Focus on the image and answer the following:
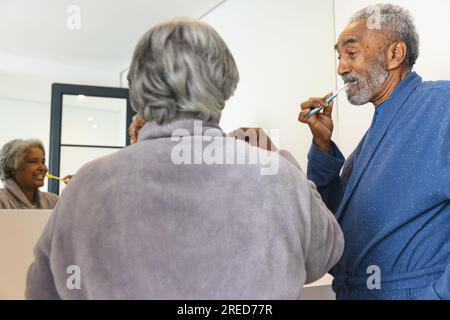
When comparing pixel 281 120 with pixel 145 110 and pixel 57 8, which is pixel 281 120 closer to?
pixel 57 8

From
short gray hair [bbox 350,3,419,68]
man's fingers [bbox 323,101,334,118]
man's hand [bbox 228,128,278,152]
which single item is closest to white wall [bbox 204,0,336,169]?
man's fingers [bbox 323,101,334,118]

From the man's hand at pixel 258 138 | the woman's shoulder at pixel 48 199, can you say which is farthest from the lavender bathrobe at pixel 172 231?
the woman's shoulder at pixel 48 199

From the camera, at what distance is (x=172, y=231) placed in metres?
0.51

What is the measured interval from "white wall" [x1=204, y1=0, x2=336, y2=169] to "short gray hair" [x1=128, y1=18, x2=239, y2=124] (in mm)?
1004

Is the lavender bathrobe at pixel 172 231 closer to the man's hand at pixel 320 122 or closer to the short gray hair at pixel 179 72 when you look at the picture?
the short gray hair at pixel 179 72

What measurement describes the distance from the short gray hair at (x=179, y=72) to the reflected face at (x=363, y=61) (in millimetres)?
490

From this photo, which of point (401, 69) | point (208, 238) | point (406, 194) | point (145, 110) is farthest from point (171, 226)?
point (401, 69)

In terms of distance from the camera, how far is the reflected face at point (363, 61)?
3.09 ft

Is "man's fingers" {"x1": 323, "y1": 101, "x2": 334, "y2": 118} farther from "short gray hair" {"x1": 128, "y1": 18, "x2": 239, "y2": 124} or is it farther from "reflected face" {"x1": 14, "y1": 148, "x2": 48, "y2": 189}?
"reflected face" {"x1": 14, "y1": 148, "x2": 48, "y2": 189}

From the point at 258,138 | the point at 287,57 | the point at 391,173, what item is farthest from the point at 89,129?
the point at 287,57

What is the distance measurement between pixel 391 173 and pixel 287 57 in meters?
0.94

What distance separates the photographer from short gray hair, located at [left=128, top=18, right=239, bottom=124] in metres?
0.55
